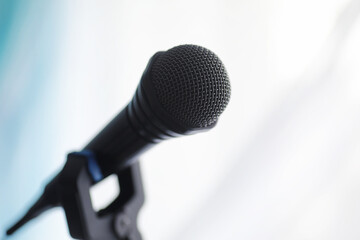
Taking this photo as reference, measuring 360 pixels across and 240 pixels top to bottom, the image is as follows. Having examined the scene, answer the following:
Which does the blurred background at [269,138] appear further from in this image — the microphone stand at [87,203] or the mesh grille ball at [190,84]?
the mesh grille ball at [190,84]

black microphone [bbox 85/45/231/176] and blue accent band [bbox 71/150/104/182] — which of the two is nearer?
black microphone [bbox 85/45/231/176]

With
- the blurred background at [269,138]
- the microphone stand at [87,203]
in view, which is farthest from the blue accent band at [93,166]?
the blurred background at [269,138]

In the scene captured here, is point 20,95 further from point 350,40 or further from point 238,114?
point 350,40

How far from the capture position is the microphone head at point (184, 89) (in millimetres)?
435

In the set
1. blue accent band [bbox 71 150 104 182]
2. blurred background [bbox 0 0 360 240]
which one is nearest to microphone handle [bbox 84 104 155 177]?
blue accent band [bbox 71 150 104 182]

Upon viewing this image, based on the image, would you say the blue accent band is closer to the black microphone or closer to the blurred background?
the black microphone

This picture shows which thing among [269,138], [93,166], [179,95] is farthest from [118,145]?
[269,138]

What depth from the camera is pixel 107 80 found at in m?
0.93

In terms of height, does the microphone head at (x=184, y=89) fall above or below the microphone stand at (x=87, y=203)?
above

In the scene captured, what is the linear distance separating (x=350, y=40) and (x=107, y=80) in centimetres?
68

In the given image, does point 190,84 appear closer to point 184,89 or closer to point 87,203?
point 184,89

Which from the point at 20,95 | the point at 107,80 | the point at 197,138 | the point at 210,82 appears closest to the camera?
the point at 210,82

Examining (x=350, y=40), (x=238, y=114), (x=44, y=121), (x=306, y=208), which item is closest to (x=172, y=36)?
(x=238, y=114)

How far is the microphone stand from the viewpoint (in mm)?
514
